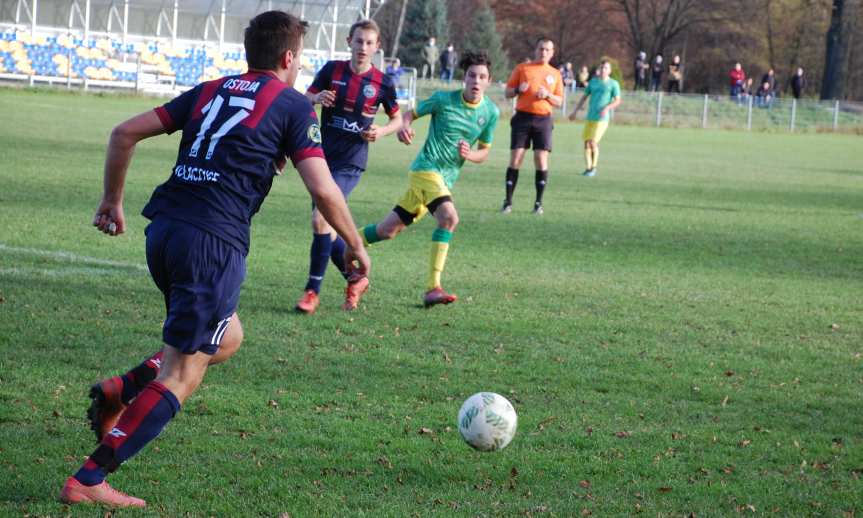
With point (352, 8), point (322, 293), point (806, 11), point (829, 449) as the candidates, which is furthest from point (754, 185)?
point (806, 11)

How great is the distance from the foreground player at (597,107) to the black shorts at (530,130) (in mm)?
5382

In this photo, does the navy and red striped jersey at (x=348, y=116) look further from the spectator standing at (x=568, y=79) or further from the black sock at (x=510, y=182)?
the spectator standing at (x=568, y=79)

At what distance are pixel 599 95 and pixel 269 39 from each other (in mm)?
16605

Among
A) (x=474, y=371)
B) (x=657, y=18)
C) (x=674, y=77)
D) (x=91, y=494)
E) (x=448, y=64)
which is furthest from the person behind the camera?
(x=657, y=18)

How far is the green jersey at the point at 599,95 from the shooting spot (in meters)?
20.0

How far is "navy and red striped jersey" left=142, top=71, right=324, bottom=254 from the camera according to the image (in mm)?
3969

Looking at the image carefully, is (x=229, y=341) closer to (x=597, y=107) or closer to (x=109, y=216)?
(x=109, y=216)

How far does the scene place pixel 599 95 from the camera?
2014cm

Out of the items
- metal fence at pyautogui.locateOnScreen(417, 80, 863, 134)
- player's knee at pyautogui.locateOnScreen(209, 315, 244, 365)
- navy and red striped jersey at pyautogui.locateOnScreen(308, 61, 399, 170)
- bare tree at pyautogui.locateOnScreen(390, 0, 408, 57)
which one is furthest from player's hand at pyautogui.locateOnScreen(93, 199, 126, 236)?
bare tree at pyautogui.locateOnScreen(390, 0, 408, 57)

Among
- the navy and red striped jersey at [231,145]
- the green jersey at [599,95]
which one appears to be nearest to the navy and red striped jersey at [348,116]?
the navy and red striped jersey at [231,145]

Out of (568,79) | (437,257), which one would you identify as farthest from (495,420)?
(568,79)

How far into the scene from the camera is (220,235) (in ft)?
12.9

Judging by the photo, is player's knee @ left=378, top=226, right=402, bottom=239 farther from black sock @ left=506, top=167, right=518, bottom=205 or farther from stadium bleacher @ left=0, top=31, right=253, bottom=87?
stadium bleacher @ left=0, top=31, right=253, bottom=87

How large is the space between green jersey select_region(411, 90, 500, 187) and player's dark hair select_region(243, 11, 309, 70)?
4354 millimetres
